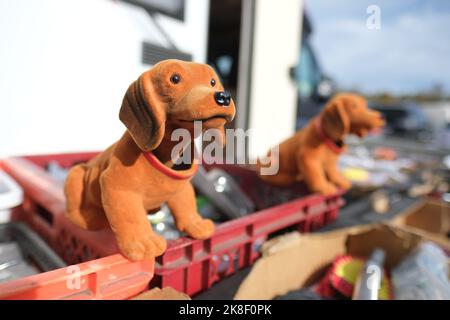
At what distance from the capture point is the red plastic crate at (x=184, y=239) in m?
0.47

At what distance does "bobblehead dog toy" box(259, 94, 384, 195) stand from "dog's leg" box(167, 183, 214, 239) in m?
0.41

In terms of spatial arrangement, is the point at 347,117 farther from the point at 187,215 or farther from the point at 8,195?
the point at 8,195

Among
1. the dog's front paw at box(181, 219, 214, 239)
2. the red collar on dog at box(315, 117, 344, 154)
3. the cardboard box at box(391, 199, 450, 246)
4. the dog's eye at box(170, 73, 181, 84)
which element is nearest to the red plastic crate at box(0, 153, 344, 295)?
the dog's front paw at box(181, 219, 214, 239)

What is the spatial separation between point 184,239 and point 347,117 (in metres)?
0.51

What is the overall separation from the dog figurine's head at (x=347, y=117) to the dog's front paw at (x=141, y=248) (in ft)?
1.75

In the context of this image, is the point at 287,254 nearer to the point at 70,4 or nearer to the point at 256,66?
the point at 70,4

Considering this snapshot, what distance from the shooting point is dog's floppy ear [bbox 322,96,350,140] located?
2.44 ft

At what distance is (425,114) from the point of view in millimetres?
3889

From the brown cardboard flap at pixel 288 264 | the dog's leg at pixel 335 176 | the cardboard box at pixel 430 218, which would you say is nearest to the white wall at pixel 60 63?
the brown cardboard flap at pixel 288 264

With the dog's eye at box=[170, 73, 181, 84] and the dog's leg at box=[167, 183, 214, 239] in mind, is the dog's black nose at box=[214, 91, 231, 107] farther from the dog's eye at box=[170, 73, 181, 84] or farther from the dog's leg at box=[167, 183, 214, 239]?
the dog's leg at box=[167, 183, 214, 239]

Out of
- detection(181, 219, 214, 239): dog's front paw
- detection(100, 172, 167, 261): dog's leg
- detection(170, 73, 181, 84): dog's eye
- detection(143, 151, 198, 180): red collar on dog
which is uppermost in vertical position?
detection(170, 73, 181, 84): dog's eye

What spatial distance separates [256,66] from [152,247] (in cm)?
150
